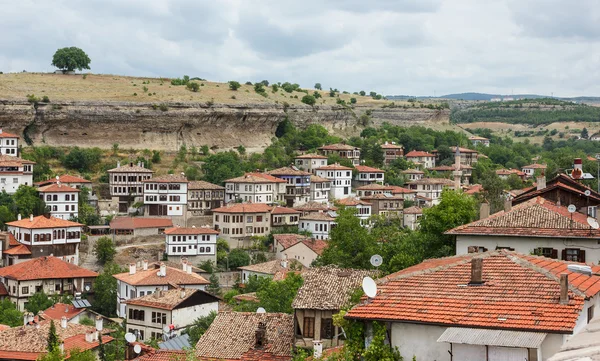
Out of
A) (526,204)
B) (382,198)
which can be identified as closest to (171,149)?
(382,198)

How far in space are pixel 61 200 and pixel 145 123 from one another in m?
23.8

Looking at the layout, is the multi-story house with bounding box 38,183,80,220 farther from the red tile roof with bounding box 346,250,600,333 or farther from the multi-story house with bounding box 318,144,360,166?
the red tile roof with bounding box 346,250,600,333

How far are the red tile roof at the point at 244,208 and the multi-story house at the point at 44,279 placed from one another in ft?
41.5

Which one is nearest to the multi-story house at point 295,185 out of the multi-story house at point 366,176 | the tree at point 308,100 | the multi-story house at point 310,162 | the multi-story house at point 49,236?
the multi-story house at point 310,162

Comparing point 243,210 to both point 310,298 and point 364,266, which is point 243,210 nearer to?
point 364,266

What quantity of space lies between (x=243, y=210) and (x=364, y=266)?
31033mm

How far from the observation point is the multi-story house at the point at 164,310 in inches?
1802

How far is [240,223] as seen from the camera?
6756 centimetres

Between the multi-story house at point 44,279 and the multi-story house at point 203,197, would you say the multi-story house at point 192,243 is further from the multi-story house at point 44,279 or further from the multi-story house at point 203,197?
the multi-story house at point 203,197

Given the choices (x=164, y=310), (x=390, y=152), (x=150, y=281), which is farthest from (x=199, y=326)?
(x=390, y=152)

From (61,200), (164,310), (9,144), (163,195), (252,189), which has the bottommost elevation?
(164,310)

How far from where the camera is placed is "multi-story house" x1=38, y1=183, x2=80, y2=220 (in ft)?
219

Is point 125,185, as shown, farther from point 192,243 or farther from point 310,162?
point 310,162

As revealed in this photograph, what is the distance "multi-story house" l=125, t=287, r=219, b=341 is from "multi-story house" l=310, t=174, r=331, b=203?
106 feet
